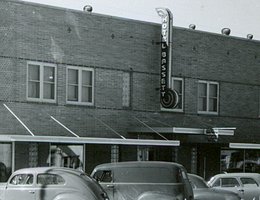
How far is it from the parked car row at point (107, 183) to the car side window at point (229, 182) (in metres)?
4.72

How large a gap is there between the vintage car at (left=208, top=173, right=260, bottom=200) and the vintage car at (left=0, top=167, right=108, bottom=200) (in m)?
5.94

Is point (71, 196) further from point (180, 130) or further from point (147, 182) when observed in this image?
point (180, 130)

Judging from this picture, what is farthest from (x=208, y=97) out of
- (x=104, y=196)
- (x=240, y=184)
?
(x=104, y=196)

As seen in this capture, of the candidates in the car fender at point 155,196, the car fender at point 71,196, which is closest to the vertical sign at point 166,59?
the car fender at point 155,196

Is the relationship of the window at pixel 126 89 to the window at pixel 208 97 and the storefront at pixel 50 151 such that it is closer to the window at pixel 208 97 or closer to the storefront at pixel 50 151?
the storefront at pixel 50 151

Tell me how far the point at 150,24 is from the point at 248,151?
8.02 metres

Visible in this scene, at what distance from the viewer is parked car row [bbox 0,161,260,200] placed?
14.2 m

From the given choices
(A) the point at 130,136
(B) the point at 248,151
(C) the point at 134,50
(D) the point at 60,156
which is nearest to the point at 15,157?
(D) the point at 60,156

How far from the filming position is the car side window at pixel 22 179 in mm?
14664

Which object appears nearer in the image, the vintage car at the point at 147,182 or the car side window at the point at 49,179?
the vintage car at the point at 147,182

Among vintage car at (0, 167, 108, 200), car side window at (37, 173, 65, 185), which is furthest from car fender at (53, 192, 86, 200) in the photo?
car side window at (37, 173, 65, 185)

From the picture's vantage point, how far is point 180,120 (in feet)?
89.4

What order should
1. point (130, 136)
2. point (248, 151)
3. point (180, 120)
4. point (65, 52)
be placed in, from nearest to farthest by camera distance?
point (65, 52) → point (130, 136) → point (180, 120) → point (248, 151)

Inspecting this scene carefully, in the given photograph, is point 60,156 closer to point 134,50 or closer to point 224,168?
point 134,50
